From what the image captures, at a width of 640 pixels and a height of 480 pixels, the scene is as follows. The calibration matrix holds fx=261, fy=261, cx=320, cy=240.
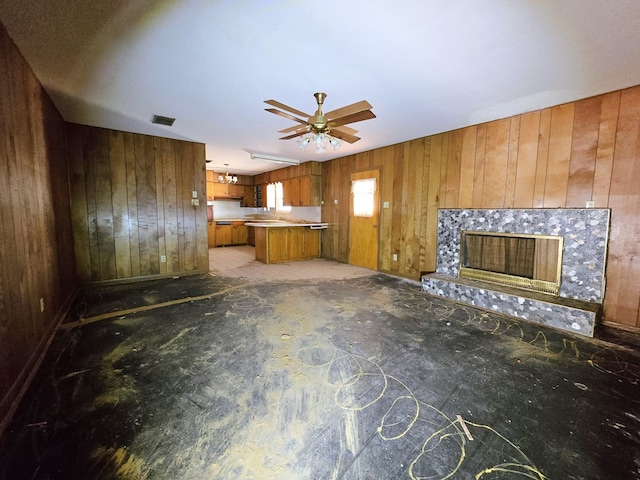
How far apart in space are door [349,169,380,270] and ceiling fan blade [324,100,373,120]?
299 cm

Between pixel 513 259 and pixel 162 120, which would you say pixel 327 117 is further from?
pixel 513 259

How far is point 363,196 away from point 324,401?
15.0 ft

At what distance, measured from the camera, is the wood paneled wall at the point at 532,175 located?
9.07 feet

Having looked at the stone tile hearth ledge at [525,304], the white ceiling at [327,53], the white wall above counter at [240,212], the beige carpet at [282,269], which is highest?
the white ceiling at [327,53]

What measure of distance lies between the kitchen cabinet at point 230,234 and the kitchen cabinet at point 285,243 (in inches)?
102

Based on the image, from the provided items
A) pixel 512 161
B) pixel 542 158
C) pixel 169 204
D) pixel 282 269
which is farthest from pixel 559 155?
pixel 169 204

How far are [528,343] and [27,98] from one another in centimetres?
507

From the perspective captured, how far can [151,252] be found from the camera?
462 centimetres

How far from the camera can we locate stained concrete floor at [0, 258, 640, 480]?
1.29 metres

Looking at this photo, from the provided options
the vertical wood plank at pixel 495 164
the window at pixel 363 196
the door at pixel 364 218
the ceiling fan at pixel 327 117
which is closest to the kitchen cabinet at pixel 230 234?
the door at pixel 364 218

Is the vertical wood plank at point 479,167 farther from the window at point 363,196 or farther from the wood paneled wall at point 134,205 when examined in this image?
the wood paneled wall at point 134,205

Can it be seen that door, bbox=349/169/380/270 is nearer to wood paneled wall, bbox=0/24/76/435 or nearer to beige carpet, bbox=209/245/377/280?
beige carpet, bbox=209/245/377/280

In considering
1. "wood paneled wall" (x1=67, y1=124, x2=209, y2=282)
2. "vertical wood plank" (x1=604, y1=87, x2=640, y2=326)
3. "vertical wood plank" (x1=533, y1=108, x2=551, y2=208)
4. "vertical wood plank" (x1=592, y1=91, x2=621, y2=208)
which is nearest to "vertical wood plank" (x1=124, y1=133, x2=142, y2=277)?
"wood paneled wall" (x1=67, y1=124, x2=209, y2=282)

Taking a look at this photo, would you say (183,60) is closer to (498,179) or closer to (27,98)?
(27,98)
